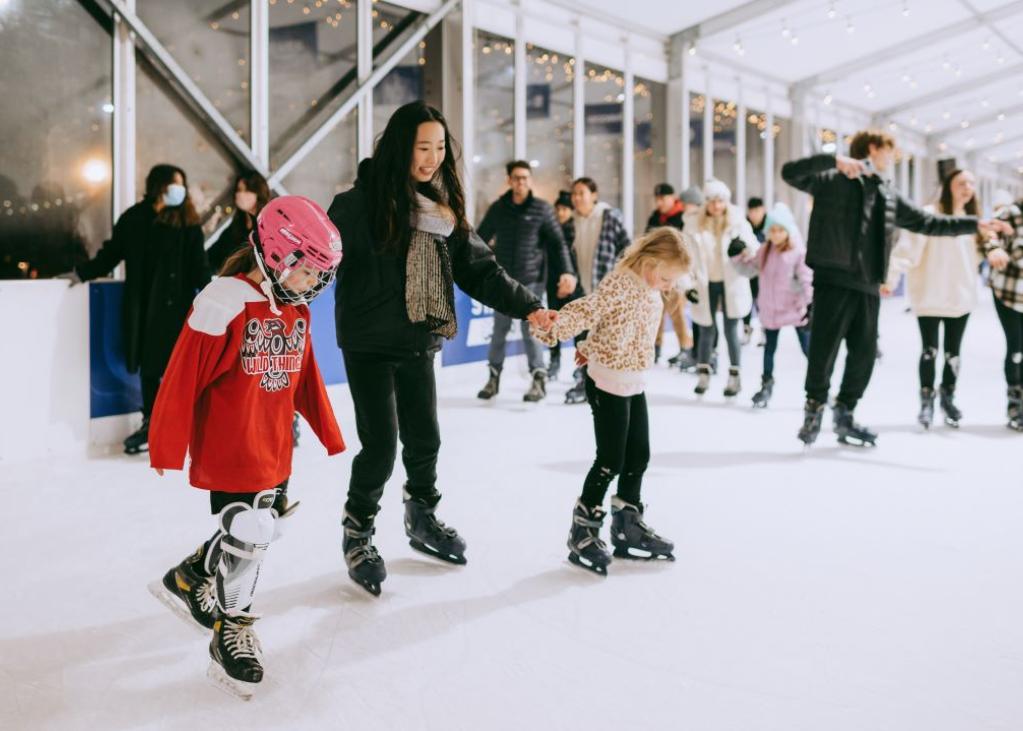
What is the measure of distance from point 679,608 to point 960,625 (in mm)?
654

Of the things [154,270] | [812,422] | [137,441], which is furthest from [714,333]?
[137,441]

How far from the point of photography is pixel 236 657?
5.98ft

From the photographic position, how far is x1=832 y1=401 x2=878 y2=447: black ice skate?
4254mm

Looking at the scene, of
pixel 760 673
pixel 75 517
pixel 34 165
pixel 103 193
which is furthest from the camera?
pixel 103 193

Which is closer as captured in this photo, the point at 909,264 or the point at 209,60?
the point at 909,264

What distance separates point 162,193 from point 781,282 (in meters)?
3.37

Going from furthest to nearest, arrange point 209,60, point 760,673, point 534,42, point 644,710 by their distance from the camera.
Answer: point 534,42
point 209,60
point 760,673
point 644,710

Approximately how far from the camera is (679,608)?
7.52ft

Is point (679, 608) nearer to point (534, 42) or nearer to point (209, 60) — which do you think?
point (209, 60)

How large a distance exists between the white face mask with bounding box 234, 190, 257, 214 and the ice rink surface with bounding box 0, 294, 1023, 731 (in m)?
1.23

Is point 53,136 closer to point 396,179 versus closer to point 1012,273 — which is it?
point 396,179

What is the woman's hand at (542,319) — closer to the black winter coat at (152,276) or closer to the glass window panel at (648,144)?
the black winter coat at (152,276)

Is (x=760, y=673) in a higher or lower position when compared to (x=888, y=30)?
lower

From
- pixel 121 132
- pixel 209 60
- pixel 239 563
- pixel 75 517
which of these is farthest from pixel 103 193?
pixel 239 563
